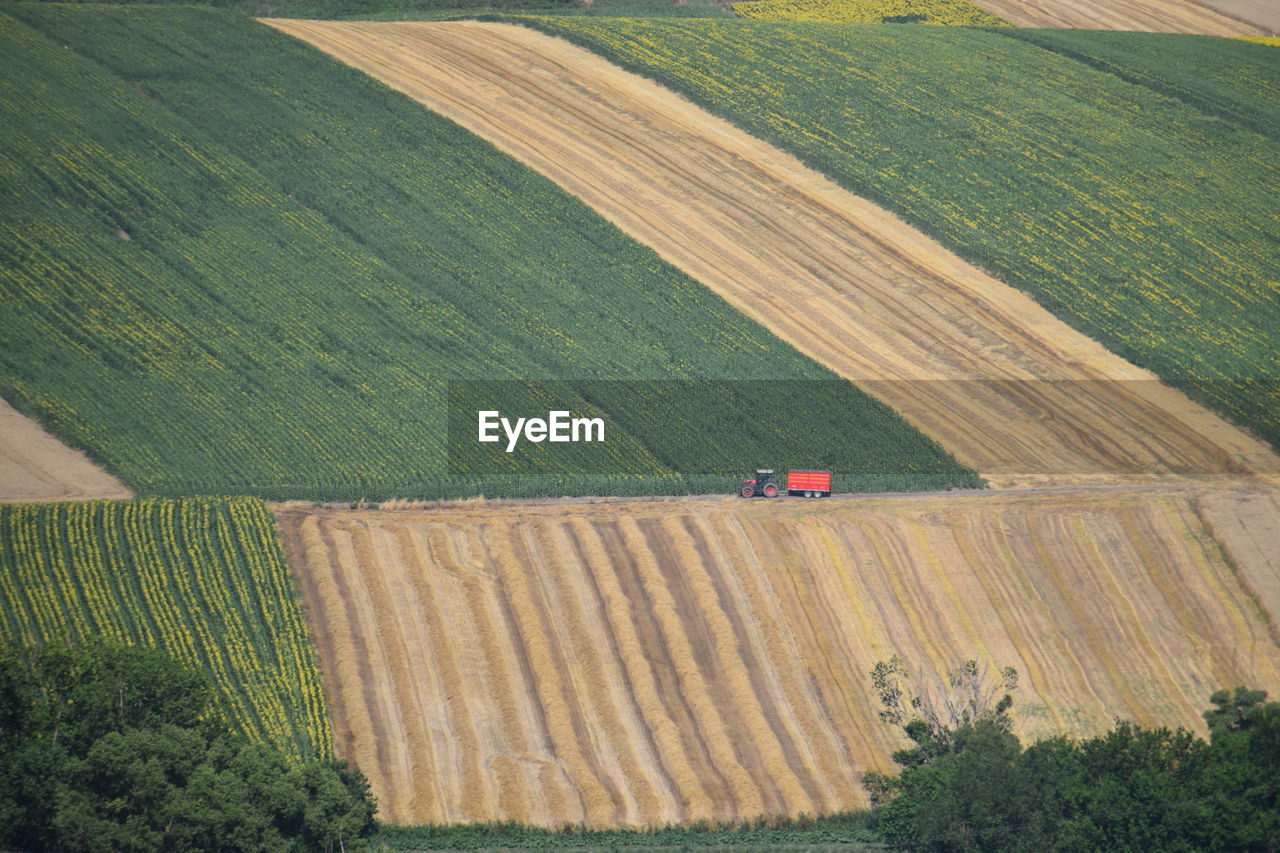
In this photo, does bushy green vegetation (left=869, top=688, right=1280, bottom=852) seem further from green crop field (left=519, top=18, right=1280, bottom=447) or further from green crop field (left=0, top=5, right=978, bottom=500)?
green crop field (left=519, top=18, right=1280, bottom=447)

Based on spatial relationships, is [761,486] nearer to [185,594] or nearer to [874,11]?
[185,594]

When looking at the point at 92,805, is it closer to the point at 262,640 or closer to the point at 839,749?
the point at 262,640

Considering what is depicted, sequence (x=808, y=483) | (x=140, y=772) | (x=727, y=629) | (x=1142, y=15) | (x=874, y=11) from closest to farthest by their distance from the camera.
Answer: (x=140, y=772), (x=727, y=629), (x=808, y=483), (x=874, y=11), (x=1142, y=15)

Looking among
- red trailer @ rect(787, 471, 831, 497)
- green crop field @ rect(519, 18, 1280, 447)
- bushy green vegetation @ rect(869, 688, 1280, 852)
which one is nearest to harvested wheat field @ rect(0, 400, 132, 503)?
red trailer @ rect(787, 471, 831, 497)

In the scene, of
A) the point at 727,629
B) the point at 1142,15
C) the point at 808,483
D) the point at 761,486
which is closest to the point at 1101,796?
the point at 727,629

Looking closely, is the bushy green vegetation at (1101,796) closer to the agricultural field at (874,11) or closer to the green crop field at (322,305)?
the green crop field at (322,305)

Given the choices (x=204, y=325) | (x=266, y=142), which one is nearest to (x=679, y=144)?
(x=266, y=142)
